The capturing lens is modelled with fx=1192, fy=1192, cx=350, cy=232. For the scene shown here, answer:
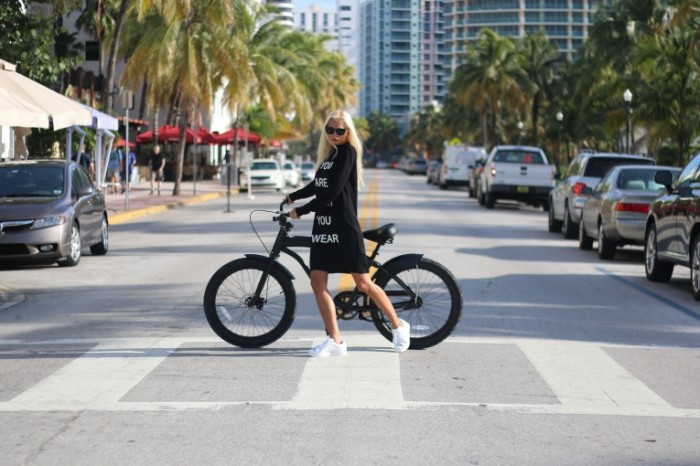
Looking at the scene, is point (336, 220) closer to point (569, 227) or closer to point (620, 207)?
point (620, 207)

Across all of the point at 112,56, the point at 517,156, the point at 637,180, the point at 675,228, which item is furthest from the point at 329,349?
the point at 517,156

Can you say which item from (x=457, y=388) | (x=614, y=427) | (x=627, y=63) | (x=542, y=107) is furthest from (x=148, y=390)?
(x=542, y=107)

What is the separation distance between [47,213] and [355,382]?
30.5ft

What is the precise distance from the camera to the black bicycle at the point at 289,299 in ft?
31.2

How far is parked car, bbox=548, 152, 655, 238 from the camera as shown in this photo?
23547mm

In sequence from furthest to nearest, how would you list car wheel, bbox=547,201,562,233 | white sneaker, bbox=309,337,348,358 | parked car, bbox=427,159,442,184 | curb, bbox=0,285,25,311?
parked car, bbox=427,159,442,184 < car wheel, bbox=547,201,562,233 < curb, bbox=0,285,25,311 < white sneaker, bbox=309,337,348,358

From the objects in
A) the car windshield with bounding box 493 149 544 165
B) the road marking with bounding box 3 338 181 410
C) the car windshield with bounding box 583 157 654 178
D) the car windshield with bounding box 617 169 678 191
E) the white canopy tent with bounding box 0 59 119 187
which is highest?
the white canopy tent with bounding box 0 59 119 187

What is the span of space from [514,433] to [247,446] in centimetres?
152

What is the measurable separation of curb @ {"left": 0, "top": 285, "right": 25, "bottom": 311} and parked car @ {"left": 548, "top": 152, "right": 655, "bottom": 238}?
12493 mm

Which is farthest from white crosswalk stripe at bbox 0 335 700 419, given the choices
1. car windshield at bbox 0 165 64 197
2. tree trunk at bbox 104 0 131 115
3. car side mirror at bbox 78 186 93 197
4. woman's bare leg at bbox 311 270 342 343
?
tree trunk at bbox 104 0 131 115

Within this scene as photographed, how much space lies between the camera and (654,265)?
15586 mm

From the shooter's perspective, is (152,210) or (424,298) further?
(152,210)

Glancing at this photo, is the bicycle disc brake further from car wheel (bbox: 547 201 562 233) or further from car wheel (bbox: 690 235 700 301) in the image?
car wheel (bbox: 547 201 562 233)

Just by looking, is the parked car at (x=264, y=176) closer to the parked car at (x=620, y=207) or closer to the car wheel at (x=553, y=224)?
the car wheel at (x=553, y=224)
